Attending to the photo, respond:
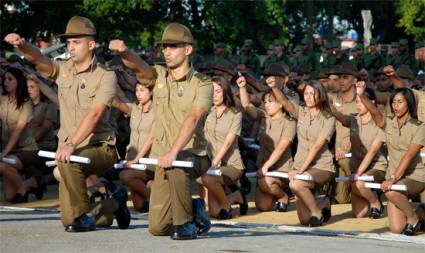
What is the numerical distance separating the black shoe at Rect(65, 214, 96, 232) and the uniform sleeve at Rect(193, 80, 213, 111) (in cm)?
157

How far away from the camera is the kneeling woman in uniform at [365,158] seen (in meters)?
17.2

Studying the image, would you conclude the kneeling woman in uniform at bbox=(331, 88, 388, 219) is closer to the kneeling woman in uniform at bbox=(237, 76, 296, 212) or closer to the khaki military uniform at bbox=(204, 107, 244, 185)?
the kneeling woman in uniform at bbox=(237, 76, 296, 212)

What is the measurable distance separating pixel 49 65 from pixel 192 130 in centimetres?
167

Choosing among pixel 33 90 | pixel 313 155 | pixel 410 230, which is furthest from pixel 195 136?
pixel 33 90

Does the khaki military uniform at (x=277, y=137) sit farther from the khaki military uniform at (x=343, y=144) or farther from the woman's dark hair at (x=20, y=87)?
the woman's dark hair at (x=20, y=87)

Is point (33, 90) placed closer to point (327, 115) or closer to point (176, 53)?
point (327, 115)

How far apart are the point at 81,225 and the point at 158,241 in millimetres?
935

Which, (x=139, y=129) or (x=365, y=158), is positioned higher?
(x=139, y=129)

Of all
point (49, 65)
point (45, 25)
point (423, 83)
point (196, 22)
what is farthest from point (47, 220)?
point (196, 22)

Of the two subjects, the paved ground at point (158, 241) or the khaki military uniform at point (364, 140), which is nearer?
the paved ground at point (158, 241)

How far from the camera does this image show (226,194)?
1742cm

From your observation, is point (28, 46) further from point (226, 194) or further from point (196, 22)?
point (196, 22)

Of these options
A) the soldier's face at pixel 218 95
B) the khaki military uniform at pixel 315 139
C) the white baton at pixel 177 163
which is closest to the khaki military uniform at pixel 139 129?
the soldier's face at pixel 218 95

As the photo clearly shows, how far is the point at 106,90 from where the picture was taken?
13.7 m
